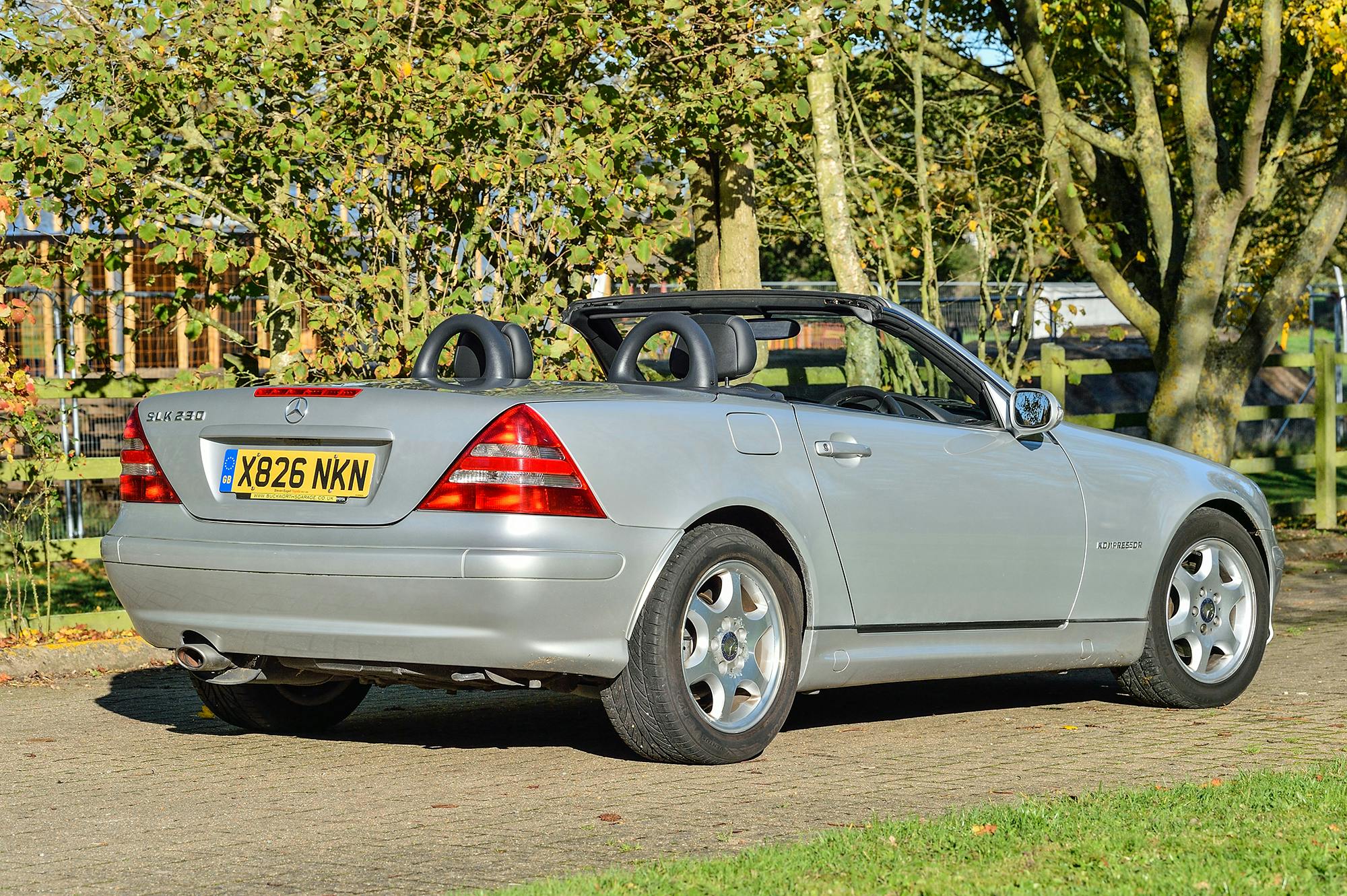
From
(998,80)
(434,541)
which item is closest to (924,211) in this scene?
(998,80)

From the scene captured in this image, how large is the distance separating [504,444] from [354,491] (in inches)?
20.3

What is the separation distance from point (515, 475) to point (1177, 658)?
3295 millimetres

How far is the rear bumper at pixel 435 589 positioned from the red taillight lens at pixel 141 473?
0.33m

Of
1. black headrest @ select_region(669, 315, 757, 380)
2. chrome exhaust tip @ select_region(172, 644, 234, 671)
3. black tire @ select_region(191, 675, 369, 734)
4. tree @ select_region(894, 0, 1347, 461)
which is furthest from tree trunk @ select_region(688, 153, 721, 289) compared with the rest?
chrome exhaust tip @ select_region(172, 644, 234, 671)

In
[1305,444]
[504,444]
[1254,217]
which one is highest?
[1254,217]

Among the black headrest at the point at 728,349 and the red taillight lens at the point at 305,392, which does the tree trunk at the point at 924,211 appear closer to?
the black headrest at the point at 728,349

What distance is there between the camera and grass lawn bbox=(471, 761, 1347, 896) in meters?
4.25

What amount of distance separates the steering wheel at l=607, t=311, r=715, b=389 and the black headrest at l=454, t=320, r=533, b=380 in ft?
1.11

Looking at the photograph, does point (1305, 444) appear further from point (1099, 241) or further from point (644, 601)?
point (644, 601)

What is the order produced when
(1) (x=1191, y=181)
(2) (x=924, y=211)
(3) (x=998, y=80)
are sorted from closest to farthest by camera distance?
(2) (x=924, y=211) < (1) (x=1191, y=181) < (3) (x=998, y=80)

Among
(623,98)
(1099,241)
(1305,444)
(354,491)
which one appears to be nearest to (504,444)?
(354,491)

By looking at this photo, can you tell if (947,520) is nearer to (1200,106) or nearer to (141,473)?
(141,473)

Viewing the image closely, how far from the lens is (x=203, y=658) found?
237 inches

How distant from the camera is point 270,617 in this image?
5.80 metres
